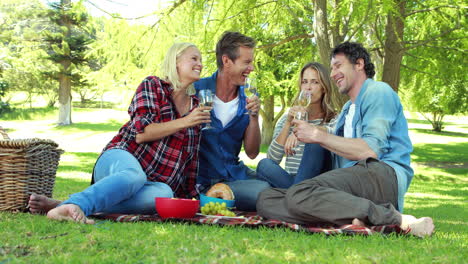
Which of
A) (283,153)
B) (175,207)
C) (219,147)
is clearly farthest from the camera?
(219,147)

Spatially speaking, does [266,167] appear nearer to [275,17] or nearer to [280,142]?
[280,142]

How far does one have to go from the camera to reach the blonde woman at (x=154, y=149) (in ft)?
12.4

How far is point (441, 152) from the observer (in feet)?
75.8

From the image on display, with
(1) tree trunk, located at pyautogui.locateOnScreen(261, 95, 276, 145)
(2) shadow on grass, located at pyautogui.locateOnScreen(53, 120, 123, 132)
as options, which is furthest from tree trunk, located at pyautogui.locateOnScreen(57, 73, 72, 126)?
(1) tree trunk, located at pyautogui.locateOnScreen(261, 95, 276, 145)

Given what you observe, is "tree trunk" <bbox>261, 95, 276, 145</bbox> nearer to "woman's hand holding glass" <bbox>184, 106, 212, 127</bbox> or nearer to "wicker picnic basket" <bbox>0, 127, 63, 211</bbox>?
"wicker picnic basket" <bbox>0, 127, 63, 211</bbox>

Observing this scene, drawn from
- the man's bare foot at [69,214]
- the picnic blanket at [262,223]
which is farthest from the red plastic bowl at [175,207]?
the man's bare foot at [69,214]

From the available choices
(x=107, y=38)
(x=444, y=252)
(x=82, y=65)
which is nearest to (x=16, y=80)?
(x=82, y=65)

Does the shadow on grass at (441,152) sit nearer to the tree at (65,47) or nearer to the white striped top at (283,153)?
the white striped top at (283,153)

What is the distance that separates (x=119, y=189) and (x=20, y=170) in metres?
1.04

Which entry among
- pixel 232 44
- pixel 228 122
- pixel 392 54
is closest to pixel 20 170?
pixel 228 122

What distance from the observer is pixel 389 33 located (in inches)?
444

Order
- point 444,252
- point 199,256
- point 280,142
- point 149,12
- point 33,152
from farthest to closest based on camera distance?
point 149,12 < point 280,142 < point 33,152 < point 444,252 < point 199,256

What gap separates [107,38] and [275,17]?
389cm

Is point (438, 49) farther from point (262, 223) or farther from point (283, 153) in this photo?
point (262, 223)
